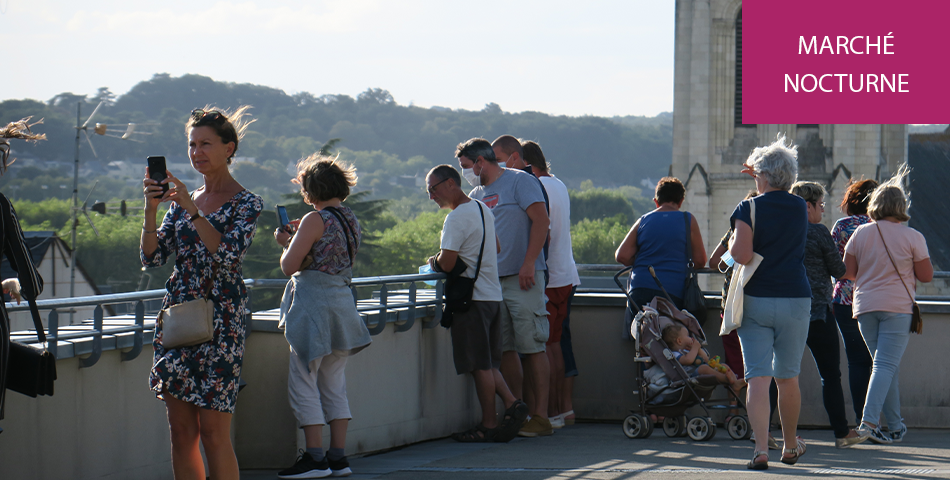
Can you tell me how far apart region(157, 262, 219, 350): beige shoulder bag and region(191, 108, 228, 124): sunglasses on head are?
0.72 metres

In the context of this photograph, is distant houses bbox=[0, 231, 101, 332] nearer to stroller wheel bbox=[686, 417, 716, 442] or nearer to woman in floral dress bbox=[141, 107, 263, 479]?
stroller wheel bbox=[686, 417, 716, 442]

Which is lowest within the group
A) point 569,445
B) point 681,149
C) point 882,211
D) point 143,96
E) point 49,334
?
point 569,445

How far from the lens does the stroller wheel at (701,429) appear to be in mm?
7113

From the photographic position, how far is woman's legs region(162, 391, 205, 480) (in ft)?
13.1

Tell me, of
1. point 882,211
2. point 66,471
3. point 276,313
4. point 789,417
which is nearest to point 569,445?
point 789,417

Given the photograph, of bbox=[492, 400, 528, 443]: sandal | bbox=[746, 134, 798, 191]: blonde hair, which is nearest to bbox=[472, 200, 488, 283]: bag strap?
bbox=[492, 400, 528, 443]: sandal

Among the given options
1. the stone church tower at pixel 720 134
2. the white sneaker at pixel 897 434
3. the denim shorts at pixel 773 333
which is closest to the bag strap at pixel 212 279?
the denim shorts at pixel 773 333

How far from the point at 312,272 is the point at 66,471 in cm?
151

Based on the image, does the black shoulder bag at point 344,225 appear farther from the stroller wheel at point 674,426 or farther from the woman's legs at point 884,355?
the woman's legs at point 884,355

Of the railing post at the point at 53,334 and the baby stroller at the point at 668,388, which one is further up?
the railing post at the point at 53,334

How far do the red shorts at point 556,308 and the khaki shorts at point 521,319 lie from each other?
42cm

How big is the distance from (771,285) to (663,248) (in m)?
1.81

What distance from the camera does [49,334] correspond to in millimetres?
4742

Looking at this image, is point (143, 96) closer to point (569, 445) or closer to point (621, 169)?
point (621, 169)
